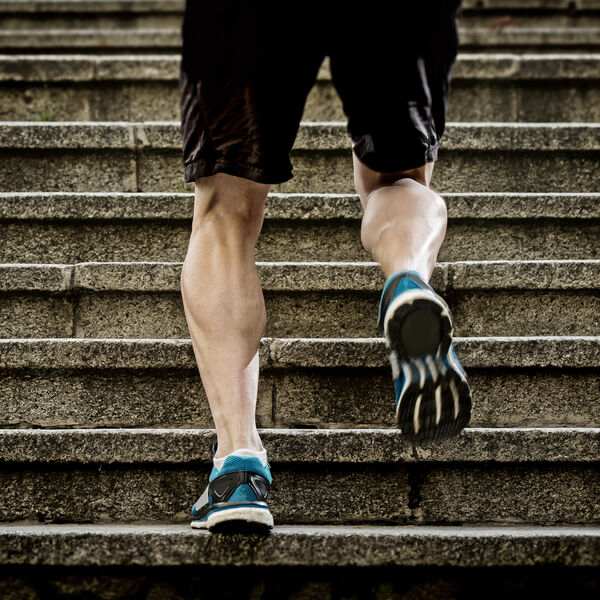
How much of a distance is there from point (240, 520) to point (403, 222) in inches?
28.6

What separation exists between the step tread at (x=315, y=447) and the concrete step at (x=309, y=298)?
1.81ft

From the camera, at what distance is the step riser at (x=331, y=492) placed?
1.92 metres

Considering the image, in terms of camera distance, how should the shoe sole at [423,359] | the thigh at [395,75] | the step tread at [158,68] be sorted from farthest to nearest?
1. the step tread at [158,68]
2. the thigh at [395,75]
3. the shoe sole at [423,359]

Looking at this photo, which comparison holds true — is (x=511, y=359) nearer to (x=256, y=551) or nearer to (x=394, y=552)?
(x=394, y=552)

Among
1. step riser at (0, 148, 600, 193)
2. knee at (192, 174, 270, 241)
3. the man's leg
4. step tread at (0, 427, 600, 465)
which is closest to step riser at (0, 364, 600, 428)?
step tread at (0, 427, 600, 465)

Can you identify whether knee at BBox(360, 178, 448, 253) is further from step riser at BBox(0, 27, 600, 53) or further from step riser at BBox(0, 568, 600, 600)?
step riser at BBox(0, 27, 600, 53)

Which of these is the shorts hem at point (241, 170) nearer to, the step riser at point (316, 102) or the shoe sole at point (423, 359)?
the shoe sole at point (423, 359)

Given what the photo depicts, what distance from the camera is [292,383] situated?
2.19 metres

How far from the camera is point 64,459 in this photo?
1.93 m

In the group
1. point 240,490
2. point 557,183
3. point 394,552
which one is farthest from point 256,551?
point 557,183

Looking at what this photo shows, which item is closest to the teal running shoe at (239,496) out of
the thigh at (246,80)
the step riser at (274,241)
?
the thigh at (246,80)

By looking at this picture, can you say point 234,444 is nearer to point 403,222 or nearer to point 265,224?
point 403,222

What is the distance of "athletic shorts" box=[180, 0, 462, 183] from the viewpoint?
1435 millimetres

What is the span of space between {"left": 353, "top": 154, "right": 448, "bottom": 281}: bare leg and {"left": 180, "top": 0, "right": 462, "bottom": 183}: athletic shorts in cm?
9
